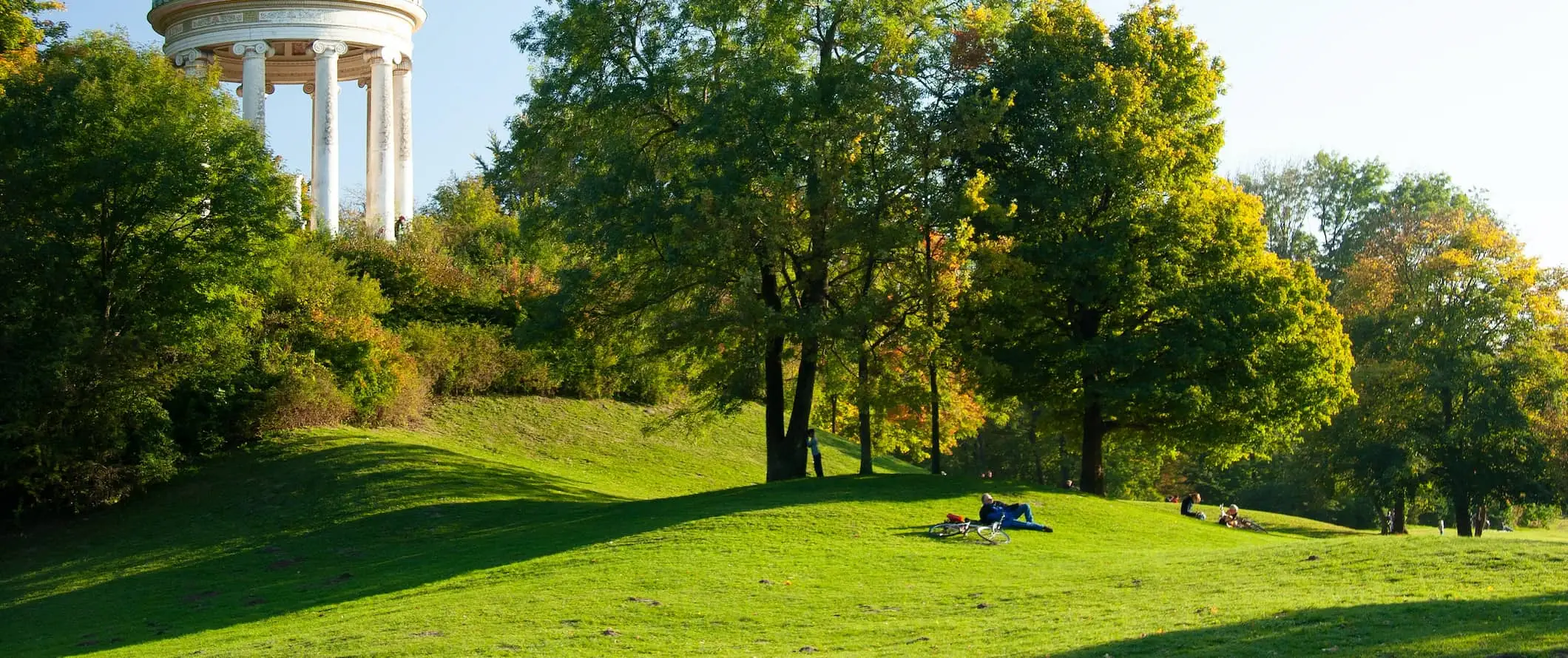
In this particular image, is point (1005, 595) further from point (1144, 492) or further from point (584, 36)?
point (1144, 492)

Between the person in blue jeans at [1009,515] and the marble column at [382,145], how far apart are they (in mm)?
31719

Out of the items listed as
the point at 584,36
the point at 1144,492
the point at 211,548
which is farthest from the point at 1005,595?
the point at 1144,492

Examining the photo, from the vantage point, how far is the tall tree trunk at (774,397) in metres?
35.1

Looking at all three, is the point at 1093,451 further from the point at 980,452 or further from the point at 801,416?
the point at 980,452

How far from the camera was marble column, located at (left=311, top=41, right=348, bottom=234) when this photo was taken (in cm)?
4972

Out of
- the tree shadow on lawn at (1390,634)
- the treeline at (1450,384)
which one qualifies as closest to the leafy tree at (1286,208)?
the treeline at (1450,384)

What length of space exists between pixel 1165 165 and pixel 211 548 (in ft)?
82.1

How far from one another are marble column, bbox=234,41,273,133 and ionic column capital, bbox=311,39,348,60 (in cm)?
184

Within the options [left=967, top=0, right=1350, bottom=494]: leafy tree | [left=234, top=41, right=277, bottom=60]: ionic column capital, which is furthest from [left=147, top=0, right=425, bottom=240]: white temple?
[left=967, top=0, right=1350, bottom=494]: leafy tree

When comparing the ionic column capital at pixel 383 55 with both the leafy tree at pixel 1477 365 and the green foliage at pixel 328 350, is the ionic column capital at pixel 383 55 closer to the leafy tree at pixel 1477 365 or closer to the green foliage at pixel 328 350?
the green foliage at pixel 328 350

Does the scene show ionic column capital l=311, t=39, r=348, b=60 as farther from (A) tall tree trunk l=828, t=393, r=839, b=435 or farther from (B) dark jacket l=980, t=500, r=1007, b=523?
(B) dark jacket l=980, t=500, r=1007, b=523

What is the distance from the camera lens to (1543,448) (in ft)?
137

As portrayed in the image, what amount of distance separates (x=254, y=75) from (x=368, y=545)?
87.1 ft

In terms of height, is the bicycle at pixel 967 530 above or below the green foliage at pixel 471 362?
below
